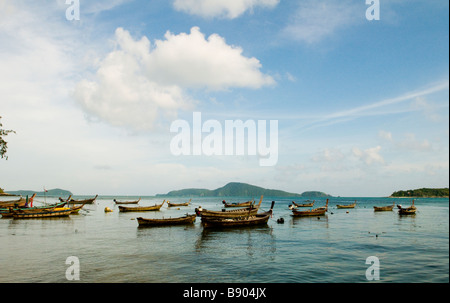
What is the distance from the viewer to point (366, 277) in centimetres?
1692

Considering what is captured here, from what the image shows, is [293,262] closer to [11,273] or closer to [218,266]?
[218,266]

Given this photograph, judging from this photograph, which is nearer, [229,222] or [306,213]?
[229,222]

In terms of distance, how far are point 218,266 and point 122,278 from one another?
6.30 metres

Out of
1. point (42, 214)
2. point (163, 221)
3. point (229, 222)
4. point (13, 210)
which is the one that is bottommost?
point (42, 214)

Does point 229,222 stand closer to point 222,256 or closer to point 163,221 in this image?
point 163,221

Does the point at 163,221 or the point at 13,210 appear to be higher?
the point at 13,210

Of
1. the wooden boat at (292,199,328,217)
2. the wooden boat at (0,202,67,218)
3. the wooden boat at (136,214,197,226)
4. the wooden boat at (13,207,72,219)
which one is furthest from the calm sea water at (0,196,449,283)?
the wooden boat at (292,199,328,217)

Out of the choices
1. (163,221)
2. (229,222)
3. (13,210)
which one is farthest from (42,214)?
(229,222)

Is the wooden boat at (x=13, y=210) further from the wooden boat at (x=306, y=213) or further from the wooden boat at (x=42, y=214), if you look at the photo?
the wooden boat at (x=306, y=213)

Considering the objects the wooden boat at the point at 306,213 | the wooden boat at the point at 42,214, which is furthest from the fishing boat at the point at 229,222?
the wooden boat at the point at 42,214

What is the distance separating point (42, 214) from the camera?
156 feet

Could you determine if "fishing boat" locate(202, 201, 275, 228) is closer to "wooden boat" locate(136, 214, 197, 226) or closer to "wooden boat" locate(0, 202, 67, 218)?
"wooden boat" locate(136, 214, 197, 226)

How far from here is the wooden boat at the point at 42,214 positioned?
1822 inches
